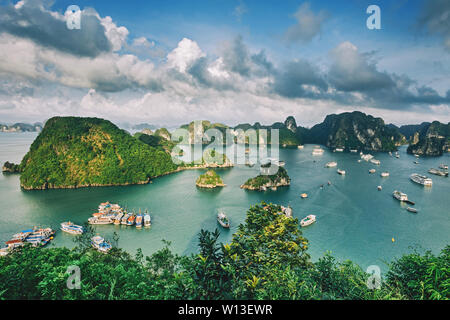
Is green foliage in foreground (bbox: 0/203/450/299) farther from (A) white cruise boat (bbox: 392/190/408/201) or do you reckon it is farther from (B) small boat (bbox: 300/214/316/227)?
(A) white cruise boat (bbox: 392/190/408/201)

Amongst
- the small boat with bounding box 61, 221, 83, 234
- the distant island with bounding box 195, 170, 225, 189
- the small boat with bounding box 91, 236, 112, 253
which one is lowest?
the small boat with bounding box 91, 236, 112, 253

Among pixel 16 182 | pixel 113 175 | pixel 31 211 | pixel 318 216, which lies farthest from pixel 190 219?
pixel 16 182

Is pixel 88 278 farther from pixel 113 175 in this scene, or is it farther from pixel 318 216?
pixel 113 175

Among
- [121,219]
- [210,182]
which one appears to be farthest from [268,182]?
[121,219]

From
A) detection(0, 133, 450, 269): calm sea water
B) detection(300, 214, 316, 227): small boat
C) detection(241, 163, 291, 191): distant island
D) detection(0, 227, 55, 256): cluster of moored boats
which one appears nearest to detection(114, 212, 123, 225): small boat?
detection(0, 133, 450, 269): calm sea water

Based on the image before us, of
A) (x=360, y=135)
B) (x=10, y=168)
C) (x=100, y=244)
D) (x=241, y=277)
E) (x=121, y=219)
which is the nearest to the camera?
(x=241, y=277)

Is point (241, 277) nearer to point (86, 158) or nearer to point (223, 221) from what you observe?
point (223, 221)

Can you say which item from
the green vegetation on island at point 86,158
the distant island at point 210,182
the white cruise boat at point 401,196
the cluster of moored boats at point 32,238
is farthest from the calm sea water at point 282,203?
the green vegetation on island at point 86,158
